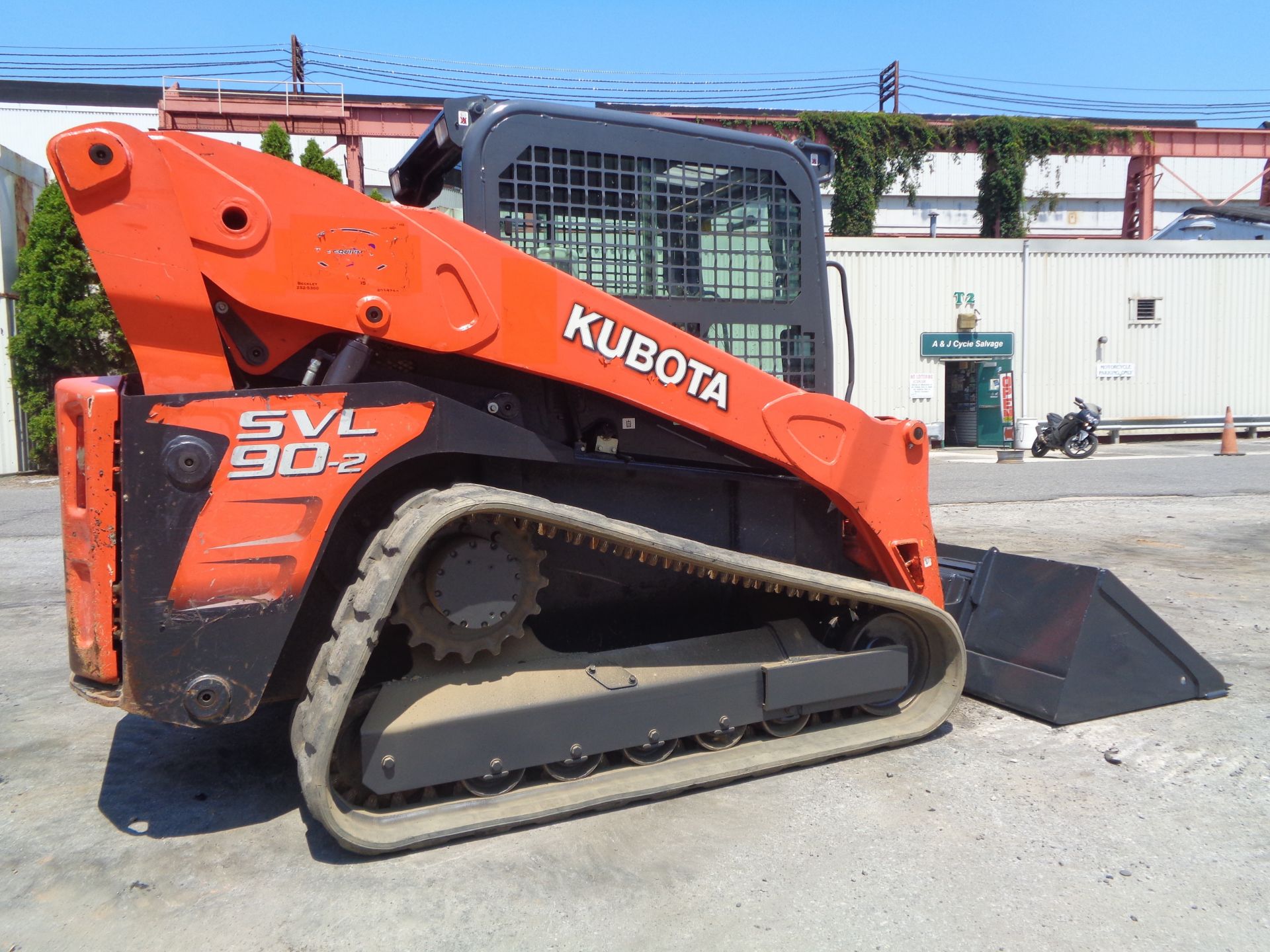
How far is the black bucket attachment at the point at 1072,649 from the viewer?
3.97 m

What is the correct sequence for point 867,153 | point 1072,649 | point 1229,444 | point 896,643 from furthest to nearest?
point 867,153 → point 1229,444 → point 1072,649 → point 896,643

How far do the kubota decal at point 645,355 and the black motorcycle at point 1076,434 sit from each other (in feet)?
53.0

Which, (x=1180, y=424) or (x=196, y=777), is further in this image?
(x=1180, y=424)

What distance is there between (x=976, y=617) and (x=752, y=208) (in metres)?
2.18

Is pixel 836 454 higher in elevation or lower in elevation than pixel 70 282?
lower

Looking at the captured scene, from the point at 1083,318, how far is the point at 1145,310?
1.60 metres

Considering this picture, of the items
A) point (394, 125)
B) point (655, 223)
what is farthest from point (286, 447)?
point (394, 125)

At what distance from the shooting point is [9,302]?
15.5 metres

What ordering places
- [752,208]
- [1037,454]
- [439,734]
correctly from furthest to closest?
[1037,454] < [752,208] < [439,734]

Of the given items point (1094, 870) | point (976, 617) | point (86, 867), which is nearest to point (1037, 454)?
point (976, 617)

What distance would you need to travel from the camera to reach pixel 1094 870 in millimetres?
2748

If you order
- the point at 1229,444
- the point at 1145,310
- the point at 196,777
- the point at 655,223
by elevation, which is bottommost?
the point at 196,777

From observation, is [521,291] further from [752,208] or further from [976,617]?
[976,617]

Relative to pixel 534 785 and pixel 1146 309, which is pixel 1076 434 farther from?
pixel 534 785
